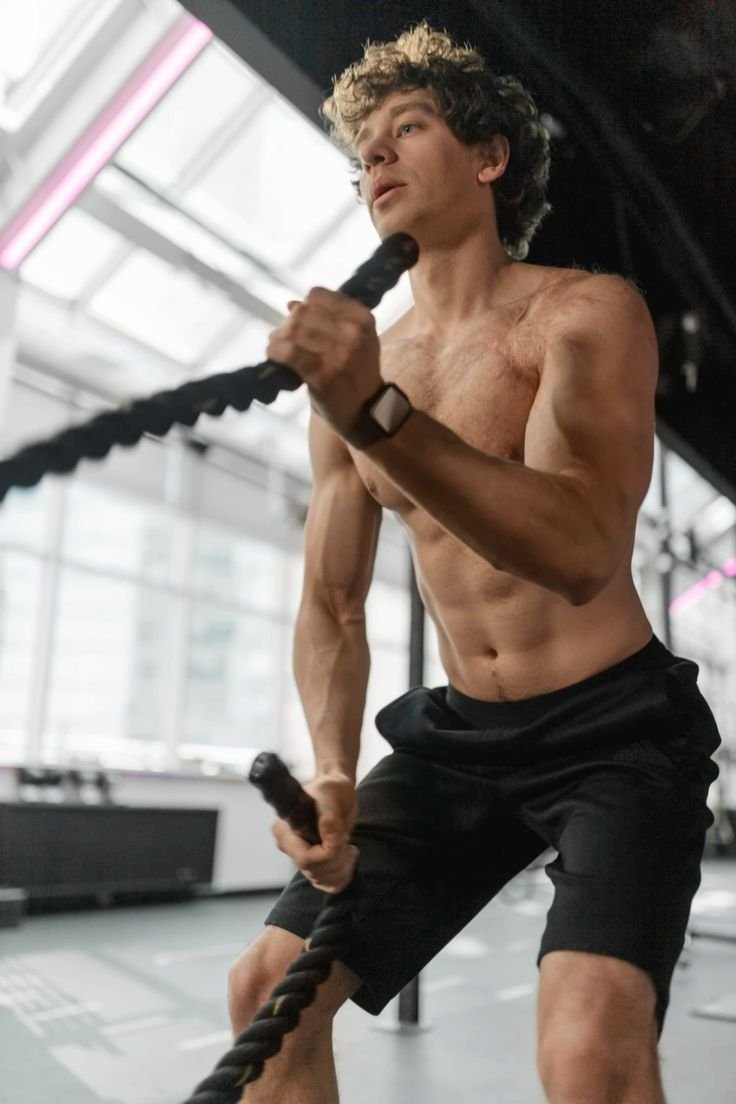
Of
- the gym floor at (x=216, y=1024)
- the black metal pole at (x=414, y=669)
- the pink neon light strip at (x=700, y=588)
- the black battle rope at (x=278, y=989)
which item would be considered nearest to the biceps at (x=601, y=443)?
the black battle rope at (x=278, y=989)

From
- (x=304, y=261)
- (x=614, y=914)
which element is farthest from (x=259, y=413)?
(x=614, y=914)

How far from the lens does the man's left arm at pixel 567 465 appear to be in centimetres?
77

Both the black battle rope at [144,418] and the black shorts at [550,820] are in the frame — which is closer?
the black battle rope at [144,418]

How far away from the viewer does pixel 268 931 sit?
3.60 ft

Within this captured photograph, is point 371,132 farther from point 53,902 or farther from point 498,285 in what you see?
point 53,902

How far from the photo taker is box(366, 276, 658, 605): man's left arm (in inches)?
30.4

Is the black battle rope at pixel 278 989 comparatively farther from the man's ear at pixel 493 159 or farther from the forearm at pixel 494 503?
the man's ear at pixel 493 159

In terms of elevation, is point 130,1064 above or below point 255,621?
below

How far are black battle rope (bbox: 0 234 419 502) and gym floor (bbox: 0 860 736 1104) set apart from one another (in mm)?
1865

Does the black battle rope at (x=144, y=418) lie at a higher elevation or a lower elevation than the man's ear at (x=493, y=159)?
lower

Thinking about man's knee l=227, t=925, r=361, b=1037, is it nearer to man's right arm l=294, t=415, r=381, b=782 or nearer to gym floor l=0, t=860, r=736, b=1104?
man's right arm l=294, t=415, r=381, b=782

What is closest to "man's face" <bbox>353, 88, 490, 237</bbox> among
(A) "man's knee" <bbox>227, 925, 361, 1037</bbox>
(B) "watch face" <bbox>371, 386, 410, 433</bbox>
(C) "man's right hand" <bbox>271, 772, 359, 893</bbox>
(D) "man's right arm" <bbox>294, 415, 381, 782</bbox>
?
(D) "man's right arm" <bbox>294, 415, 381, 782</bbox>

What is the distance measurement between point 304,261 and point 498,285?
5.34 metres

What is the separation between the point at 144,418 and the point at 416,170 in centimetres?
63
